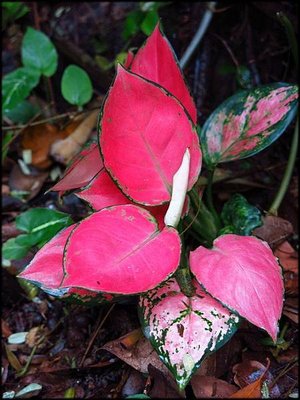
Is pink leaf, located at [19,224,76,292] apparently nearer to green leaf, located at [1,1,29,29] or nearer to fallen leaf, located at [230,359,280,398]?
fallen leaf, located at [230,359,280,398]

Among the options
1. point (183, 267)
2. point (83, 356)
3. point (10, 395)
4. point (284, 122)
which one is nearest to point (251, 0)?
point (284, 122)

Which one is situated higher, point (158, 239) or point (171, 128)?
point (171, 128)

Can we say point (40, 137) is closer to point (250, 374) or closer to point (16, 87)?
point (16, 87)

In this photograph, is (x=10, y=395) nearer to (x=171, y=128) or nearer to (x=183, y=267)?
(x=183, y=267)

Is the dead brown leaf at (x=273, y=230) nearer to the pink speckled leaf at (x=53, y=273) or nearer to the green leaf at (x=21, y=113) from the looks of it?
the pink speckled leaf at (x=53, y=273)

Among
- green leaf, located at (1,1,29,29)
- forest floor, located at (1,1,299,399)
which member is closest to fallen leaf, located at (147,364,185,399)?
forest floor, located at (1,1,299,399)

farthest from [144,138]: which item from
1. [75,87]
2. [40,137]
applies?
[40,137]
